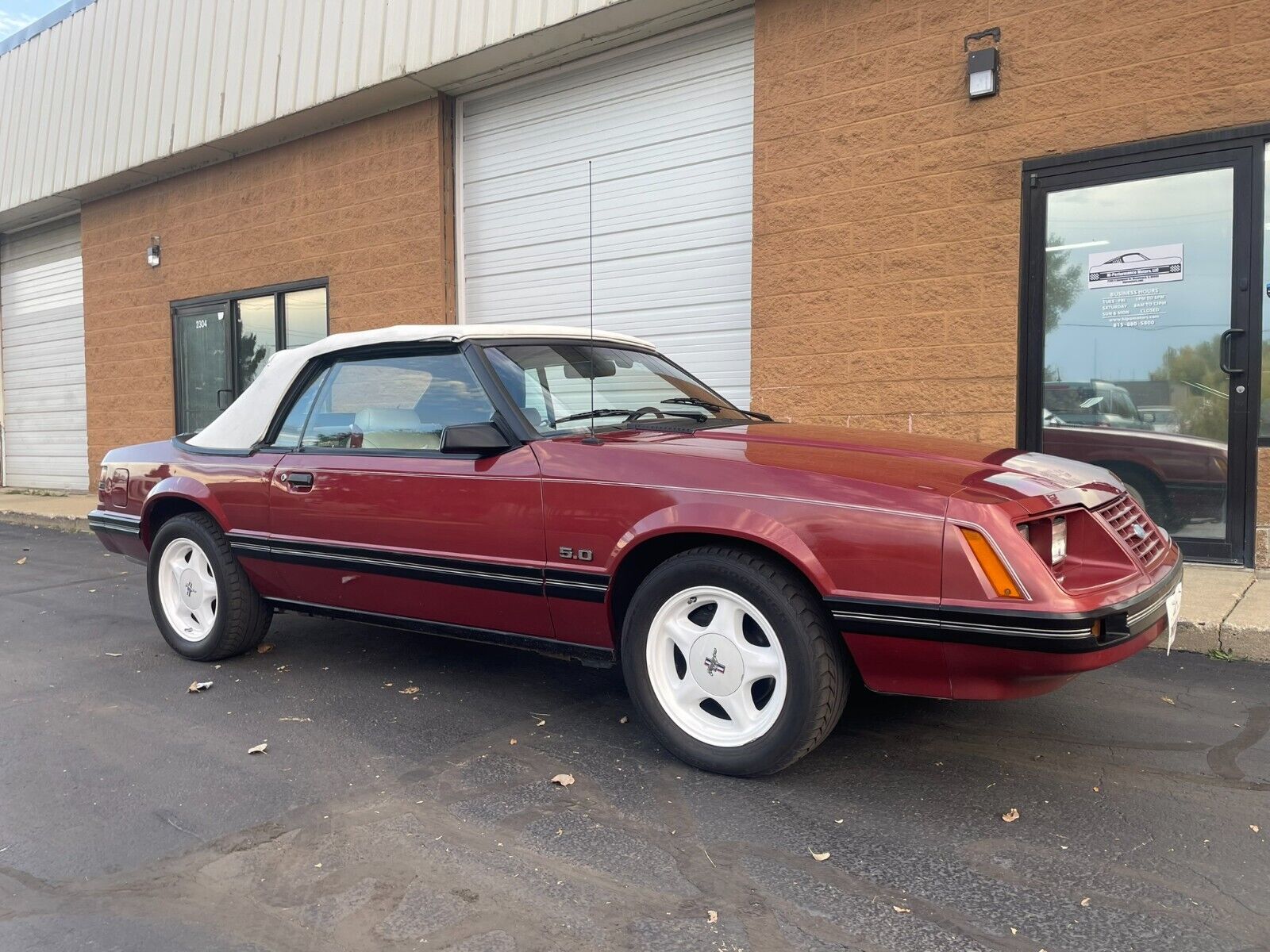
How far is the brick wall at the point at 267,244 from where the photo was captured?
963 cm

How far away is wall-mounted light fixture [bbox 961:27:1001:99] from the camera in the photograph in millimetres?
6180

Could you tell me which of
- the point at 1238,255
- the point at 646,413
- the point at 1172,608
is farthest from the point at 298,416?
the point at 1238,255

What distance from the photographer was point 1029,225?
616cm

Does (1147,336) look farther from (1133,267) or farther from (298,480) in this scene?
(298,480)

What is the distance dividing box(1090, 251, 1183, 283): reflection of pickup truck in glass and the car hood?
9.93 ft

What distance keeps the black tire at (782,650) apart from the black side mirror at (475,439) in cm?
77

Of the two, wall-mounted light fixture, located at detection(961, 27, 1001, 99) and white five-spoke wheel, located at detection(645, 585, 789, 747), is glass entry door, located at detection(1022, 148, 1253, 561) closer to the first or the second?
wall-mounted light fixture, located at detection(961, 27, 1001, 99)

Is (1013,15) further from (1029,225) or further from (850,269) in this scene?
(850,269)

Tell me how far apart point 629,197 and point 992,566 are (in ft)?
21.7

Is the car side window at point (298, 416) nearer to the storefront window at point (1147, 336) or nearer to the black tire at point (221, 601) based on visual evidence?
the black tire at point (221, 601)

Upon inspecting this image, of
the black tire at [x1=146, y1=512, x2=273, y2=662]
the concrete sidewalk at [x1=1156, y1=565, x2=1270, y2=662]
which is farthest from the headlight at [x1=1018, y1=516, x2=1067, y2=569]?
the black tire at [x1=146, y1=512, x2=273, y2=662]

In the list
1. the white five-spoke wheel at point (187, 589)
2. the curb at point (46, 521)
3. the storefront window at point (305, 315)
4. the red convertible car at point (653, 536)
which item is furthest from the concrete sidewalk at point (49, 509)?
the red convertible car at point (653, 536)

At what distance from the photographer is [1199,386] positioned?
18.7 ft

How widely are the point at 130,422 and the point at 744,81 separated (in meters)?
10.2
